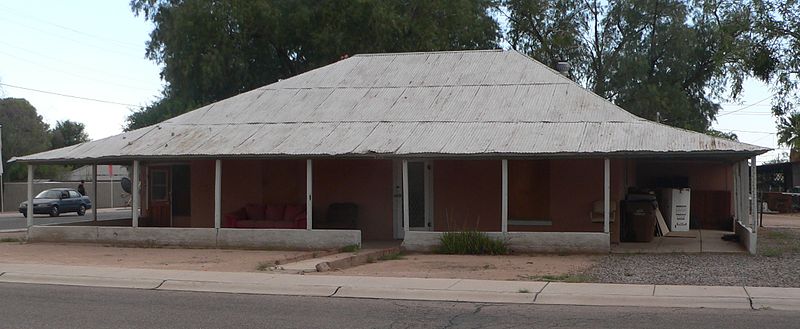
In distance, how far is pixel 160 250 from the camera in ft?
66.7

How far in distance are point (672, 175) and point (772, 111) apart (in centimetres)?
474

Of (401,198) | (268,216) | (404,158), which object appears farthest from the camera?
(268,216)

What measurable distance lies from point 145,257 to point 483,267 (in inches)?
284

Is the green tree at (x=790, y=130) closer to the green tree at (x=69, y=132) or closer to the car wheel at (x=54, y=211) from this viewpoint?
the car wheel at (x=54, y=211)

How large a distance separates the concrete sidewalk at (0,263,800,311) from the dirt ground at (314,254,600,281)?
2.84 feet

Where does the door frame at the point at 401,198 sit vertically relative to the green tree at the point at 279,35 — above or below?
below

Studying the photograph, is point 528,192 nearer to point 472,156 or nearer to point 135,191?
point 472,156

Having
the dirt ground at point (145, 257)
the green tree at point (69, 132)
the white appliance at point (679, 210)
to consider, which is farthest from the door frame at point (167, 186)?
the green tree at point (69, 132)

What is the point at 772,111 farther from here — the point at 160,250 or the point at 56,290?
the point at 56,290

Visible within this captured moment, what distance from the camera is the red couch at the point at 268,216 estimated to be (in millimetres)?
21891

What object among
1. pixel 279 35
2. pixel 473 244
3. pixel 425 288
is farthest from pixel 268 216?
pixel 279 35

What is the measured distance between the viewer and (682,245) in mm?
20141

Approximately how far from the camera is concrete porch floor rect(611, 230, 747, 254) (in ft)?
62.3

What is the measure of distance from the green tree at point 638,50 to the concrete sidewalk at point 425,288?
27713 millimetres
